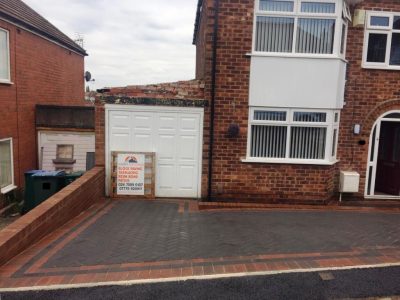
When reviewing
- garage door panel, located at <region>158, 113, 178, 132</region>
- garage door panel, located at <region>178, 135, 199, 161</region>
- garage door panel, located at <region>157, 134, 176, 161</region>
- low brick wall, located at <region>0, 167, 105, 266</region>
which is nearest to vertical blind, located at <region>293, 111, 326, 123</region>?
garage door panel, located at <region>178, 135, 199, 161</region>

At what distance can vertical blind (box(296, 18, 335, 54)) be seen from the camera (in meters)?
8.26

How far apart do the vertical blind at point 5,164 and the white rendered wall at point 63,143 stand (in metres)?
1.70

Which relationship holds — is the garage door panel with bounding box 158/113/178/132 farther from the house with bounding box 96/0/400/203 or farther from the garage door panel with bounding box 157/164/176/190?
the garage door panel with bounding box 157/164/176/190

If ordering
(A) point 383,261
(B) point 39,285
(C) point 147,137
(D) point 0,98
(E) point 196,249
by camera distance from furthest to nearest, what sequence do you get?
1. (D) point 0,98
2. (C) point 147,137
3. (E) point 196,249
4. (A) point 383,261
5. (B) point 39,285

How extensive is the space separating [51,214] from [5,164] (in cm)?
625

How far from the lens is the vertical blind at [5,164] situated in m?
10.9

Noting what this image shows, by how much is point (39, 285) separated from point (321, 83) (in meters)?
7.15

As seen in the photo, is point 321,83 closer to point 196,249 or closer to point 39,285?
point 196,249

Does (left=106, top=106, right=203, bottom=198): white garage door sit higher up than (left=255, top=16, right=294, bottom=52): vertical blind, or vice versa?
(left=255, top=16, right=294, bottom=52): vertical blind

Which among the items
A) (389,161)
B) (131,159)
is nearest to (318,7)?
(389,161)

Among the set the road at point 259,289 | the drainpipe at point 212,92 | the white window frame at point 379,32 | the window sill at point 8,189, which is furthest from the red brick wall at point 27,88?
the white window frame at point 379,32

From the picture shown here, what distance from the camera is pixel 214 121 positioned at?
8.61 metres

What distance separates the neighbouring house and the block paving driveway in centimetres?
549

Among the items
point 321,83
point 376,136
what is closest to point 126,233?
point 321,83
